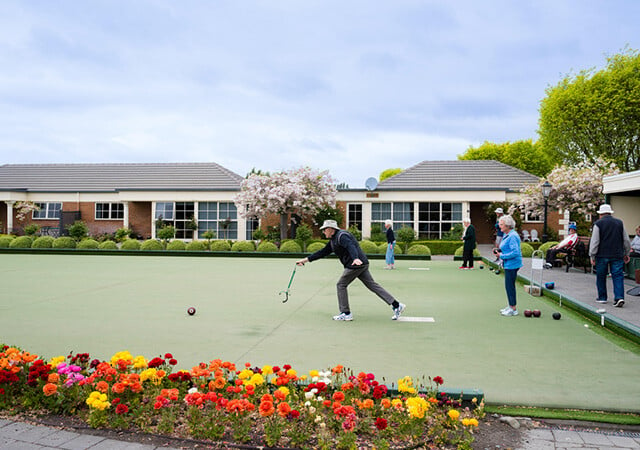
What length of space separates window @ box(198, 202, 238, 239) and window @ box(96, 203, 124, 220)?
22.6 feet

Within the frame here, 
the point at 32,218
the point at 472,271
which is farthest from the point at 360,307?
the point at 32,218

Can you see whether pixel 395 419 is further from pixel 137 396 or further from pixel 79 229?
pixel 79 229

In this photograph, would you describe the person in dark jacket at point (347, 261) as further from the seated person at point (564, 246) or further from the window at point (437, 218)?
the window at point (437, 218)

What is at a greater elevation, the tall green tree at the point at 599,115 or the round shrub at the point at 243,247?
the tall green tree at the point at 599,115

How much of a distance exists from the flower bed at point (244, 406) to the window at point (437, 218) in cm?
2746

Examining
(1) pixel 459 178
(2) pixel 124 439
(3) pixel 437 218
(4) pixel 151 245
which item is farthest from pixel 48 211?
(2) pixel 124 439

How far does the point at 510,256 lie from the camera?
8039 millimetres

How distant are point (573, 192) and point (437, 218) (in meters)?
7.79

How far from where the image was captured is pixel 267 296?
10430 millimetres

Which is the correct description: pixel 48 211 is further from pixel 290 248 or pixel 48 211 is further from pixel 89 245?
pixel 290 248

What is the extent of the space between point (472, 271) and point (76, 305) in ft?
39.2

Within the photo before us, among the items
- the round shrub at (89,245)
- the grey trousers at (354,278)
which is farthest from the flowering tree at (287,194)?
the grey trousers at (354,278)

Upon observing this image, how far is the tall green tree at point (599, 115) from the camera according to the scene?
97.8 ft

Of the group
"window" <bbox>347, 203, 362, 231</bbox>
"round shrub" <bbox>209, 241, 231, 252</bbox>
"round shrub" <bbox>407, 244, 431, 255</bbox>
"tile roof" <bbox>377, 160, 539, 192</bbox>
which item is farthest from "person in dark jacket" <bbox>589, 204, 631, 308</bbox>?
"window" <bbox>347, 203, 362, 231</bbox>
